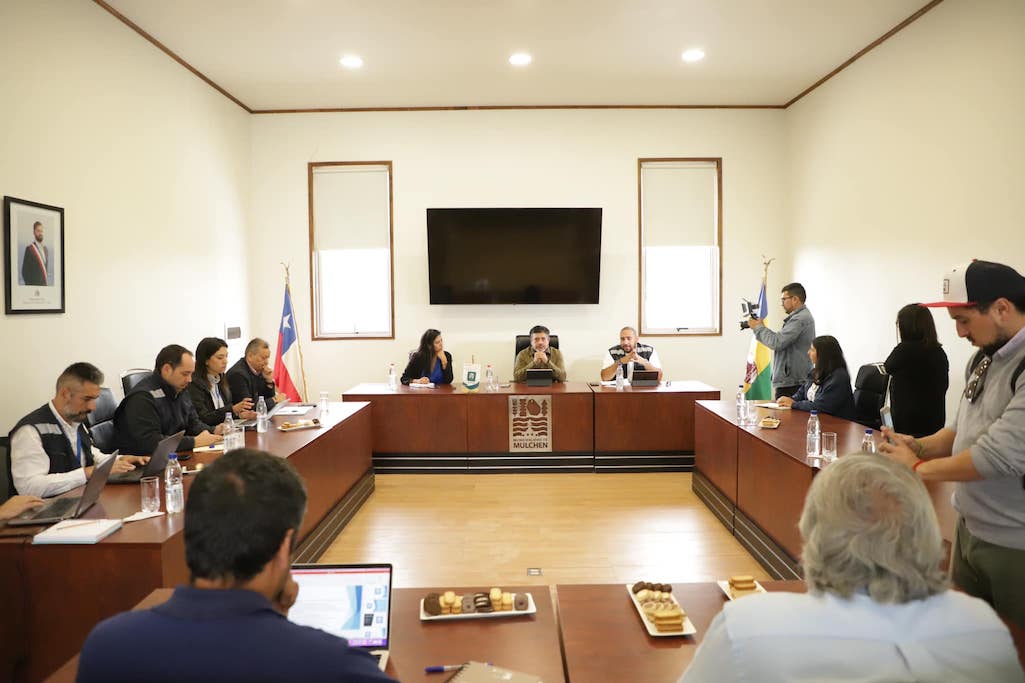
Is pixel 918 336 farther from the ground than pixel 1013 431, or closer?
farther from the ground

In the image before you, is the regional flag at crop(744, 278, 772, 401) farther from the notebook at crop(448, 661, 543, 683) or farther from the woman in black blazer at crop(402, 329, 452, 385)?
the notebook at crop(448, 661, 543, 683)

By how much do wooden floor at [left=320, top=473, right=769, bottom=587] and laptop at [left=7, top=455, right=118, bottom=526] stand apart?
1.60 metres

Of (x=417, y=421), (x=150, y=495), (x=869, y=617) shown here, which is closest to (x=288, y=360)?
(x=417, y=421)

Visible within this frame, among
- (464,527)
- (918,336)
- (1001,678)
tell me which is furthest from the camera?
(464,527)

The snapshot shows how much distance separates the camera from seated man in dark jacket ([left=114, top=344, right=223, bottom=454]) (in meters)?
3.29

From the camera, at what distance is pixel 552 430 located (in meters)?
5.68

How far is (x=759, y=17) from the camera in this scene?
15.9 ft

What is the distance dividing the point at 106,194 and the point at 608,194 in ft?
15.1

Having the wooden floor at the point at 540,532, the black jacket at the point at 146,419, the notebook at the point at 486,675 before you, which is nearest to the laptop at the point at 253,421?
the black jacket at the point at 146,419

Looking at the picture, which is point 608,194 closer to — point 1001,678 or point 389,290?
point 389,290

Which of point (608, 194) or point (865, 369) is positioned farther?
point (608, 194)

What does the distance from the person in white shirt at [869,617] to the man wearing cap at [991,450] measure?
88 centimetres

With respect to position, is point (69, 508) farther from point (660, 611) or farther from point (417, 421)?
point (417, 421)

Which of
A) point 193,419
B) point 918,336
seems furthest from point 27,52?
point 918,336
